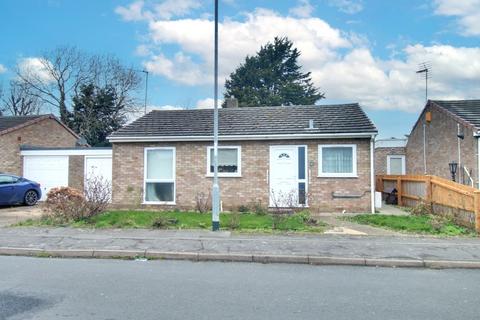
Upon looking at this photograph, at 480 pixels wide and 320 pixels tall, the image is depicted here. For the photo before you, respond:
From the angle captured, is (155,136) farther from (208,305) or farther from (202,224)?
(208,305)

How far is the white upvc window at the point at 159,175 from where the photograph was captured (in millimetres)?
16672

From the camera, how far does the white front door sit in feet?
52.1

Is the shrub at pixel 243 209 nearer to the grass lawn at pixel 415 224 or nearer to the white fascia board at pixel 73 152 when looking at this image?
the grass lawn at pixel 415 224

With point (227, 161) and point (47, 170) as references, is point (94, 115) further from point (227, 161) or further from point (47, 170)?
point (227, 161)

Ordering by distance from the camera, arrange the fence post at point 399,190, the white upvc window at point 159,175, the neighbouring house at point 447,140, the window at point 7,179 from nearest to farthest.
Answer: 1. the white upvc window at point 159,175
2. the neighbouring house at point 447,140
3. the window at point 7,179
4. the fence post at point 399,190

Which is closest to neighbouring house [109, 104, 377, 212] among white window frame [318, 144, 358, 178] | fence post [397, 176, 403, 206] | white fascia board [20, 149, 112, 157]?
white window frame [318, 144, 358, 178]

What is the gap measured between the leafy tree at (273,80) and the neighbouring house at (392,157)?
22.0 metres

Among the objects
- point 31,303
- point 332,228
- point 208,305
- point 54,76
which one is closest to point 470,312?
point 208,305

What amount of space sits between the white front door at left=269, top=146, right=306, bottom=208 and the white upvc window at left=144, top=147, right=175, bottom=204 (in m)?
3.90

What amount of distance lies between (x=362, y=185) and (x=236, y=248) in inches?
307

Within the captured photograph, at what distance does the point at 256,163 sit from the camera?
16188 mm

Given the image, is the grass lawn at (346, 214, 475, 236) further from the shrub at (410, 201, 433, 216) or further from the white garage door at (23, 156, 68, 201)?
the white garage door at (23, 156, 68, 201)

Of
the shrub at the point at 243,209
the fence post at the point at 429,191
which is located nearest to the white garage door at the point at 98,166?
the shrub at the point at 243,209

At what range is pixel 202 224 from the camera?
12.2m
